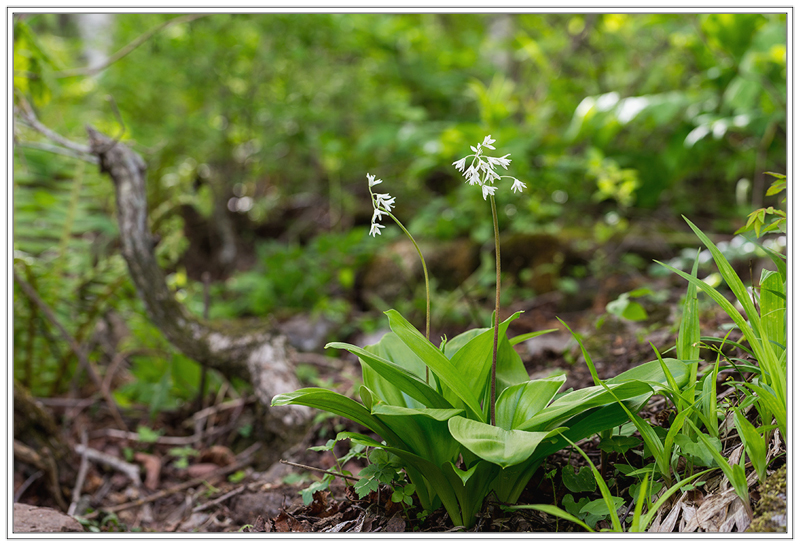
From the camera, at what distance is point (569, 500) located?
3.98 ft

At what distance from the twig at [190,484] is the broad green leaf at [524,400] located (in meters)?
1.39

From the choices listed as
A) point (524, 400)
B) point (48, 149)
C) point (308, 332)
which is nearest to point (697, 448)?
point (524, 400)

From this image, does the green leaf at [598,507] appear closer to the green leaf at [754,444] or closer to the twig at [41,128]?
the green leaf at [754,444]

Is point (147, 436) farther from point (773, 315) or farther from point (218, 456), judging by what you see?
point (773, 315)

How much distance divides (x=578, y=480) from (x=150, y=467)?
1911mm

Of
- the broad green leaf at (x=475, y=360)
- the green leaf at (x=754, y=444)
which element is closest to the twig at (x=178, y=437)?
the broad green leaf at (x=475, y=360)

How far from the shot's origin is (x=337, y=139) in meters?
4.80

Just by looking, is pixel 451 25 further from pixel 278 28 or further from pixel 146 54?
pixel 146 54

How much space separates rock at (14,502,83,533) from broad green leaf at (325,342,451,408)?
1029mm

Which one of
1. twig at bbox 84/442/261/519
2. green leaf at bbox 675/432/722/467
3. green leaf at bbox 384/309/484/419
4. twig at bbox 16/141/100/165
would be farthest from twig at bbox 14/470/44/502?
green leaf at bbox 675/432/722/467

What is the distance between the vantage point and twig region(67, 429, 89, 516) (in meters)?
2.02

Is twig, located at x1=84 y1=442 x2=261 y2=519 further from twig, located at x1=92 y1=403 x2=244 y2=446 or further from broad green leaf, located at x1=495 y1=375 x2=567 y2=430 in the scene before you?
broad green leaf, located at x1=495 y1=375 x2=567 y2=430

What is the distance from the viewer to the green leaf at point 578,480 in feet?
3.99
